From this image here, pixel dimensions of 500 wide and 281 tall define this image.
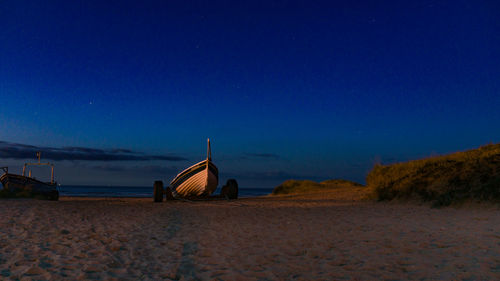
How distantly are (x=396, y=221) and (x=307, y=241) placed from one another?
3754 millimetres

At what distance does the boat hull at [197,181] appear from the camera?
1912 cm

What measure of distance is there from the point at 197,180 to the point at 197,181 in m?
0.07

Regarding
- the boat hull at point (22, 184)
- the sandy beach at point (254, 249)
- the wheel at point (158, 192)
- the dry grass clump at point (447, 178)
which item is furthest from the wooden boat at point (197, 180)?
the boat hull at point (22, 184)

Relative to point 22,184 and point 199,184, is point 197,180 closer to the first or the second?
point 199,184

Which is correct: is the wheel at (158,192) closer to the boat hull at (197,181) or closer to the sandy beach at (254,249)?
the boat hull at (197,181)

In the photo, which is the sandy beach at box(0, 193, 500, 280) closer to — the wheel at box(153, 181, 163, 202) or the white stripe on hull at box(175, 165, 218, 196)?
the wheel at box(153, 181, 163, 202)

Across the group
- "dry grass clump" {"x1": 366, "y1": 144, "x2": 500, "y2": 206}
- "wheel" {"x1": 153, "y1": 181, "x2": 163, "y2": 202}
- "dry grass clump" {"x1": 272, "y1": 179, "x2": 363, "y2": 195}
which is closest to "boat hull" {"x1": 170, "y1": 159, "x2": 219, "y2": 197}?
"wheel" {"x1": 153, "y1": 181, "x2": 163, "y2": 202}

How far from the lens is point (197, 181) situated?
19.7m

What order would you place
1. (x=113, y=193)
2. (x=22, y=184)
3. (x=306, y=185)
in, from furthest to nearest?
(x=113, y=193)
(x=306, y=185)
(x=22, y=184)

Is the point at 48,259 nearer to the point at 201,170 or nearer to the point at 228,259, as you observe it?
the point at 228,259

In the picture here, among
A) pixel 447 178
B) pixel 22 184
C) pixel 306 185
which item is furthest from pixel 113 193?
pixel 447 178

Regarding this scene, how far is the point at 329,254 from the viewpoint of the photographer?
5480 millimetres

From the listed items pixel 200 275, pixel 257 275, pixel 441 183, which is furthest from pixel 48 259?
pixel 441 183

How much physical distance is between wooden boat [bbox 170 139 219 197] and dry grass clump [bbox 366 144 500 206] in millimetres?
9330
